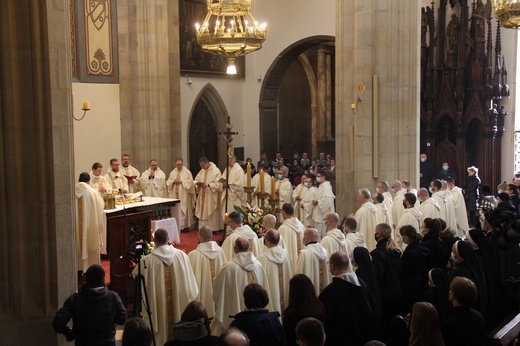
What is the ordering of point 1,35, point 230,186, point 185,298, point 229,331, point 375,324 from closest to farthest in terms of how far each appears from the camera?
1. point 229,331
2. point 1,35
3. point 375,324
4. point 185,298
5. point 230,186

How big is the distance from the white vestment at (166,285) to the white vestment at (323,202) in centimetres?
762

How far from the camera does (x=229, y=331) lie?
14.7ft

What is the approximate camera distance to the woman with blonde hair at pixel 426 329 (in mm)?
4852

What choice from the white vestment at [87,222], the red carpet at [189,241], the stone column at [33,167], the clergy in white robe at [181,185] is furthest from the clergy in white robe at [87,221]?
the clergy in white robe at [181,185]

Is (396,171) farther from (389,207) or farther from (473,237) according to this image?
(473,237)

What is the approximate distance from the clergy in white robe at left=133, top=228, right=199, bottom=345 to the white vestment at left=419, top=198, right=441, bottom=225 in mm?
5653

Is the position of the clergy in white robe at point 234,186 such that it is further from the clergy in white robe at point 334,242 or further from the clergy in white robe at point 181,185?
the clergy in white robe at point 334,242

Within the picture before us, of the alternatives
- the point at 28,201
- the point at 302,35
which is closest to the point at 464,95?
the point at 302,35

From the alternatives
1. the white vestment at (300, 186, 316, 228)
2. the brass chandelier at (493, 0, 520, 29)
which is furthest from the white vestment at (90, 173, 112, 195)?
the brass chandelier at (493, 0, 520, 29)

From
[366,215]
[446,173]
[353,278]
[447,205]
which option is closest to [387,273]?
[353,278]

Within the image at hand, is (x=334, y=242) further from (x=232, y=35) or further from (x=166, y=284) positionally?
(x=232, y=35)

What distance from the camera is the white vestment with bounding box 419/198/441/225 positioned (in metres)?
12.3

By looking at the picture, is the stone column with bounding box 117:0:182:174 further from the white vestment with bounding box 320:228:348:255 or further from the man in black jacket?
the man in black jacket

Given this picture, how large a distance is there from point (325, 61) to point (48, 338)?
20986 mm
